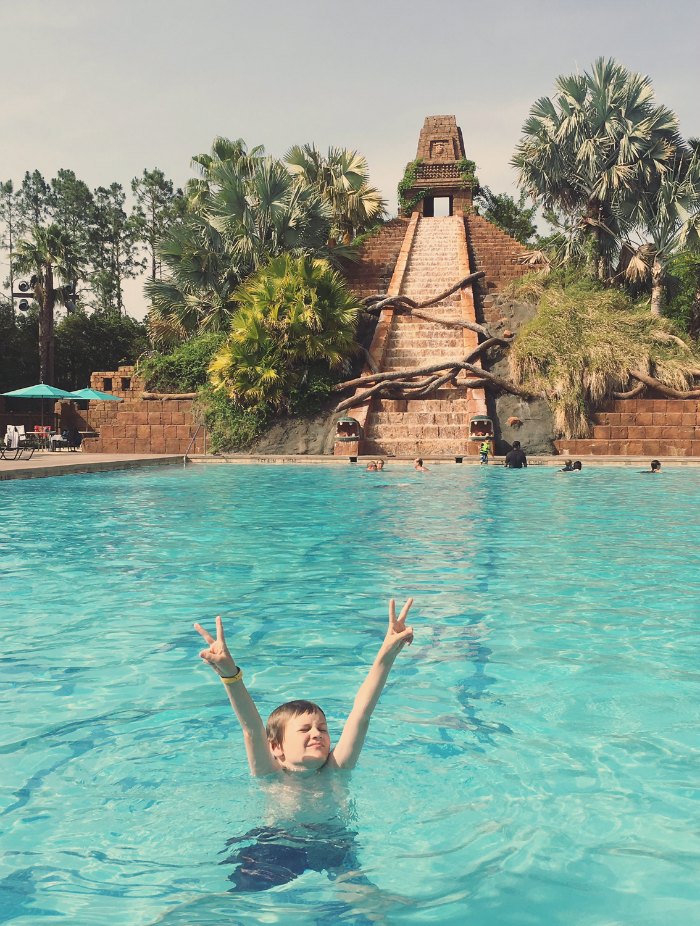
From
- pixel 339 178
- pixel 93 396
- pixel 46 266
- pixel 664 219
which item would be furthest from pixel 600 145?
pixel 46 266

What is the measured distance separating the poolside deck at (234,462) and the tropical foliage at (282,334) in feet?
7.41

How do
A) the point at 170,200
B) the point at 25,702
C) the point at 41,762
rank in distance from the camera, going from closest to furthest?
the point at 41,762, the point at 25,702, the point at 170,200

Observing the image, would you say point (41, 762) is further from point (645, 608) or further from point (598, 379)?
point (598, 379)

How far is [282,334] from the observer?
26.4 meters

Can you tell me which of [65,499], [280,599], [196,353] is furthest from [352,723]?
[196,353]

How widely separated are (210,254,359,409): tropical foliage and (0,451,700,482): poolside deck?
2257 mm

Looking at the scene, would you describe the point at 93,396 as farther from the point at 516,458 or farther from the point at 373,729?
the point at 373,729

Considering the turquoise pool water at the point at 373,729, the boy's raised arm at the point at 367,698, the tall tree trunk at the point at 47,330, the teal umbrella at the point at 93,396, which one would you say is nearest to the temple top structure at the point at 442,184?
the tall tree trunk at the point at 47,330

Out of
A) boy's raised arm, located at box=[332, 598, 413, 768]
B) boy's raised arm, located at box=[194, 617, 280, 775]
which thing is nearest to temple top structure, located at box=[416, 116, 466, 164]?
boy's raised arm, located at box=[332, 598, 413, 768]

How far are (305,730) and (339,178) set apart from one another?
36.1m

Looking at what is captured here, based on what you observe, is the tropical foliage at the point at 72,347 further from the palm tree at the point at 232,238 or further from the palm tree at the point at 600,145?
the palm tree at the point at 600,145

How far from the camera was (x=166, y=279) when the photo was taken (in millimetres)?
31078

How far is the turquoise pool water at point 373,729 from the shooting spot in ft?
9.35

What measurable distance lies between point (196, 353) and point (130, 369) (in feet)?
15.8
